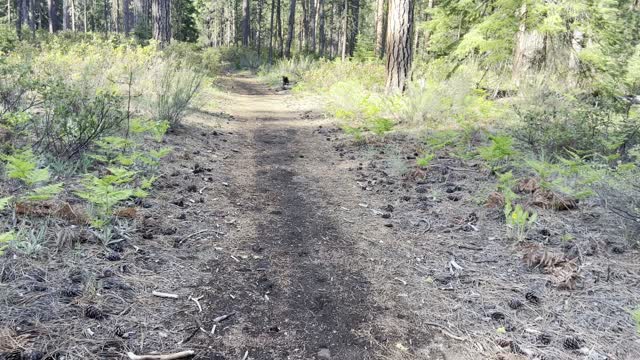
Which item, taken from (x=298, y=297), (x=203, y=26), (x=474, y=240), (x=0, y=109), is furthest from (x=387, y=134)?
(x=203, y=26)

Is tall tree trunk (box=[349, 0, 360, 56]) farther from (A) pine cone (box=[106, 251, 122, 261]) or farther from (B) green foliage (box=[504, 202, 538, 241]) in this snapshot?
(A) pine cone (box=[106, 251, 122, 261])

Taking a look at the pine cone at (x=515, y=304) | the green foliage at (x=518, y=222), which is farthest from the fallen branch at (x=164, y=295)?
the green foliage at (x=518, y=222)

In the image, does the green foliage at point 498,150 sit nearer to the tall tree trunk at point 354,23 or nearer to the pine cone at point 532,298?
the pine cone at point 532,298

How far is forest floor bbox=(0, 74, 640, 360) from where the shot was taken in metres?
2.29

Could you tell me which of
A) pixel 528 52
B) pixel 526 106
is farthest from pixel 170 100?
pixel 528 52

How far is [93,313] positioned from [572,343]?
2.57m

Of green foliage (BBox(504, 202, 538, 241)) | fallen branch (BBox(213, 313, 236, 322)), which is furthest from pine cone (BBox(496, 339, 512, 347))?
fallen branch (BBox(213, 313, 236, 322))

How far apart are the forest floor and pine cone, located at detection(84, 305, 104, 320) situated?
0.01 meters

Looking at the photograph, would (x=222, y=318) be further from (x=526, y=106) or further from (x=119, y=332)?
(x=526, y=106)

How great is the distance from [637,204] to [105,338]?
12.9 ft

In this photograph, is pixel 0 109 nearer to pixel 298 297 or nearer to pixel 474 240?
pixel 298 297

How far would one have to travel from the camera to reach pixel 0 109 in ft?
15.0

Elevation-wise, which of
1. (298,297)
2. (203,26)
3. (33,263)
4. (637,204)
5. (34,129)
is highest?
(203,26)

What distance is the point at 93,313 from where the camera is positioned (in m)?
2.26
